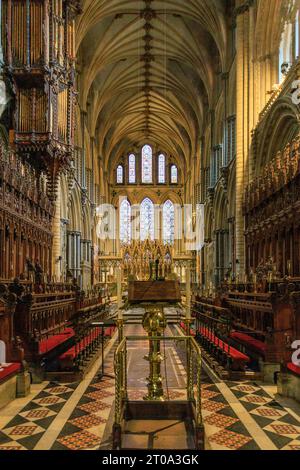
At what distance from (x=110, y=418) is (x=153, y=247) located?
96.0 ft

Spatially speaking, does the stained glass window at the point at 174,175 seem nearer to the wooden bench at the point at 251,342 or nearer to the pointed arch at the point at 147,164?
the pointed arch at the point at 147,164

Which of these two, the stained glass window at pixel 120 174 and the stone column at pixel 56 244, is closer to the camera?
the stone column at pixel 56 244

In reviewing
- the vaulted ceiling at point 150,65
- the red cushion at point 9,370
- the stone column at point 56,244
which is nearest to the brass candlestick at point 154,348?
the red cushion at point 9,370

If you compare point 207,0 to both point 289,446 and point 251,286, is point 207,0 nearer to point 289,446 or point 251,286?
point 251,286

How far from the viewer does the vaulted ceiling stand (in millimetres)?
24141

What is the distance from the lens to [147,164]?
48312 mm

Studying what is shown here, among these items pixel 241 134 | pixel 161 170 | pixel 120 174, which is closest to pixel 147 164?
pixel 161 170

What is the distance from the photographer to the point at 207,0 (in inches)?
882

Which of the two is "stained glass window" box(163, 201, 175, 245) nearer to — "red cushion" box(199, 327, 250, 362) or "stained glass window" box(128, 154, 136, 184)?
"stained glass window" box(128, 154, 136, 184)

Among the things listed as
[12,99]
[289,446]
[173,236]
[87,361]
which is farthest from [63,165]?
[173,236]

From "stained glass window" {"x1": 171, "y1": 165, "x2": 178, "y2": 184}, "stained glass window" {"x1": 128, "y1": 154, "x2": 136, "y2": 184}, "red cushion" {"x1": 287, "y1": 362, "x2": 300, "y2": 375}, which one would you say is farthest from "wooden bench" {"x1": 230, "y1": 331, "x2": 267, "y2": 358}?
"stained glass window" {"x1": 171, "y1": 165, "x2": 178, "y2": 184}

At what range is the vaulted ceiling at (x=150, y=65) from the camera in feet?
79.2

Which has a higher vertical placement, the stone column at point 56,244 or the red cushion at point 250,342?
the stone column at point 56,244

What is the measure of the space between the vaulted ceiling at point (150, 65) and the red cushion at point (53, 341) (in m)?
16.6
